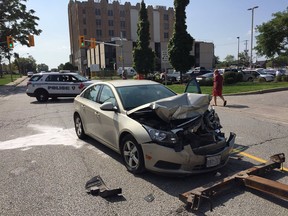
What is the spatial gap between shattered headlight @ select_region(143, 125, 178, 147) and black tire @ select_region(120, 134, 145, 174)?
33 centimetres

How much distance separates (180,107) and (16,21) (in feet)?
153

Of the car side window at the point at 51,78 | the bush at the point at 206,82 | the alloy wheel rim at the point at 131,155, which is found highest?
the car side window at the point at 51,78

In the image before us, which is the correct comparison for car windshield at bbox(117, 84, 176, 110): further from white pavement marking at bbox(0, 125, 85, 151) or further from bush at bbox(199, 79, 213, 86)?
bush at bbox(199, 79, 213, 86)

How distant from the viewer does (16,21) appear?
146 feet

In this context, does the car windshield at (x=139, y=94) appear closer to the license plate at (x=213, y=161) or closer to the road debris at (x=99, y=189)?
the road debris at (x=99, y=189)

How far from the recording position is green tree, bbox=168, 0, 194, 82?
26.7 m

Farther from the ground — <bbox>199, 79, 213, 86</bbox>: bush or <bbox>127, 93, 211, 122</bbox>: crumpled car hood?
<bbox>127, 93, 211, 122</bbox>: crumpled car hood

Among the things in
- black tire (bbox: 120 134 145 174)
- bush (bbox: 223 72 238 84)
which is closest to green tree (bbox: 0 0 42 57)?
bush (bbox: 223 72 238 84)

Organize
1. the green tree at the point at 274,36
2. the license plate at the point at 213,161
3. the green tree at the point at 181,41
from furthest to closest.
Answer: the green tree at the point at 274,36 → the green tree at the point at 181,41 → the license plate at the point at 213,161

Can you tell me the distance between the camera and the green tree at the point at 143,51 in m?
33.3

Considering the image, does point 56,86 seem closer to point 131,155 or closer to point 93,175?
point 93,175

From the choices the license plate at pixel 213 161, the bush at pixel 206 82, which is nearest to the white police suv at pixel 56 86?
the bush at pixel 206 82

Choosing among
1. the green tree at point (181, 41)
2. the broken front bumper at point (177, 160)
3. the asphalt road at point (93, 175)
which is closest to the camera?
the asphalt road at point (93, 175)

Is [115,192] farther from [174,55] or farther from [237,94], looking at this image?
[174,55]
